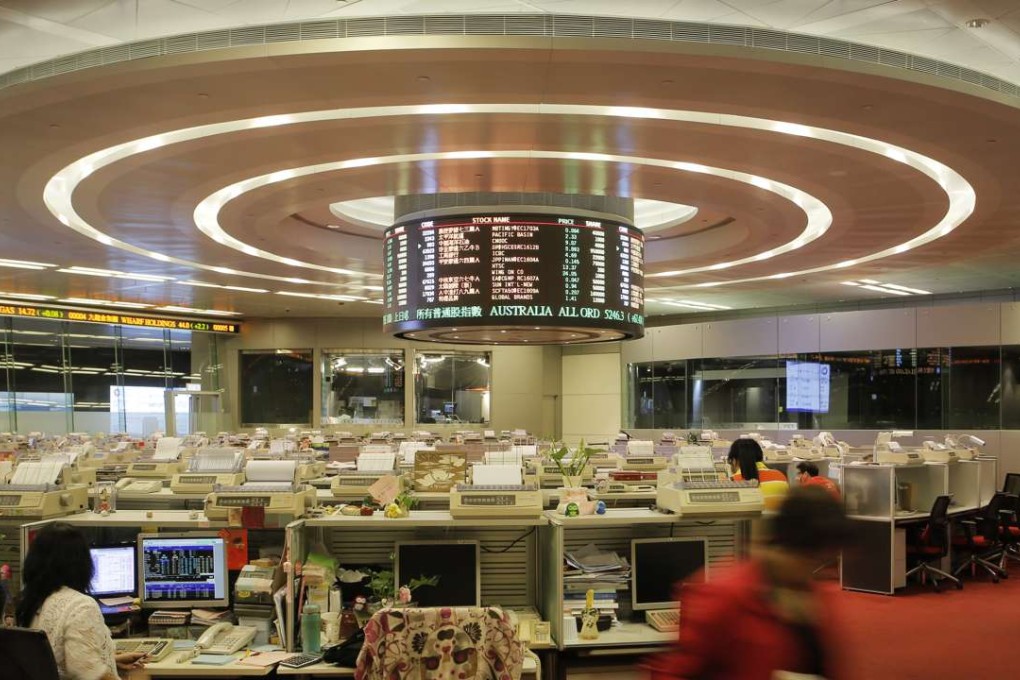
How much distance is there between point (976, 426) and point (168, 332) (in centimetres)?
1832

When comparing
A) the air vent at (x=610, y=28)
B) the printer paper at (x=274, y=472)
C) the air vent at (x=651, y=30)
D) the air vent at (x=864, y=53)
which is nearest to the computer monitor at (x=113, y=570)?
the printer paper at (x=274, y=472)

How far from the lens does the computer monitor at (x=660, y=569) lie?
180 inches

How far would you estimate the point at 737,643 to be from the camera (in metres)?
2.17

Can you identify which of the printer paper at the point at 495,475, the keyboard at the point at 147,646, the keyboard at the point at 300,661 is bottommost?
the keyboard at the point at 300,661

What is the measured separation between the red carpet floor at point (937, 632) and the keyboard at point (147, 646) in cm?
393

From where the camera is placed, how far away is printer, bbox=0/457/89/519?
179 inches

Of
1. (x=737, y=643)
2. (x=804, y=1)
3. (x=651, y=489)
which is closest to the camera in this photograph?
(x=737, y=643)

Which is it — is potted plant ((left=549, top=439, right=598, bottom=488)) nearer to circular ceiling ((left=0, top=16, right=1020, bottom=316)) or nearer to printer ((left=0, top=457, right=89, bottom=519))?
circular ceiling ((left=0, top=16, right=1020, bottom=316))

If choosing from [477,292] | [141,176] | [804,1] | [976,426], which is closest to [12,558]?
[141,176]

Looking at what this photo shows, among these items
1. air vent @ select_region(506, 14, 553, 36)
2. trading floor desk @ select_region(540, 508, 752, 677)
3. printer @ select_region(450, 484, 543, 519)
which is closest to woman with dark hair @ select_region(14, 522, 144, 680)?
printer @ select_region(450, 484, 543, 519)

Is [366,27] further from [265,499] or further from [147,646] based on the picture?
[147,646]

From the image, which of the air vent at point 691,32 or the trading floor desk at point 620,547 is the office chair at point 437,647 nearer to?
the trading floor desk at point 620,547

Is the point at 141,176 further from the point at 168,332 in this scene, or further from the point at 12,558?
the point at 168,332

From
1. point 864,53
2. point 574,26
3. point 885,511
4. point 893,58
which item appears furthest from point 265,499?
point 885,511
